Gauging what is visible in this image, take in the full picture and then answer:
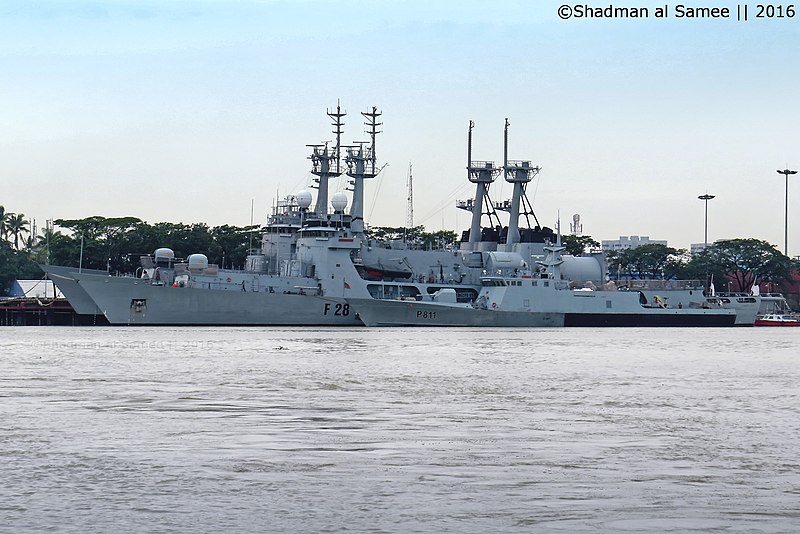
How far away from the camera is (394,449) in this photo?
60.8 feet

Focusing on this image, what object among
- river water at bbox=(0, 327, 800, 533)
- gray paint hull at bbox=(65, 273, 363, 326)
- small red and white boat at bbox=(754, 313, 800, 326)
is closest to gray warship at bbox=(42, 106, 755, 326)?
gray paint hull at bbox=(65, 273, 363, 326)

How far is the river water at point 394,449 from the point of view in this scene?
44.2 feet

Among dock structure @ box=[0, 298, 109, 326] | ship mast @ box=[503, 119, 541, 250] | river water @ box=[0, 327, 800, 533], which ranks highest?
ship mast @ box=[503, 119, 541, 250]

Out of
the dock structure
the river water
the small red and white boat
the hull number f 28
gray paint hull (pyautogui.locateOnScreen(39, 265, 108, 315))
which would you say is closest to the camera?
the river water

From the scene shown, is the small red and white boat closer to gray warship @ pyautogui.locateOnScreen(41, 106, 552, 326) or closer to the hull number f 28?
gray warship @ pyautogui.locateOnScreen(41, 106, 552, 326)

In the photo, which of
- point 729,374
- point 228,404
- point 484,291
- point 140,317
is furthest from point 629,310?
point 228,404

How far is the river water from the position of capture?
1348cm

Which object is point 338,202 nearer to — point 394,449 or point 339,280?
point 339,280

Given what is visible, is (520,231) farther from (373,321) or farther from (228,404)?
(228,404)

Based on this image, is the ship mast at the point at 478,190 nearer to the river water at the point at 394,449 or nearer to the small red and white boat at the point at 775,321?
the small red and white boat at the point at 775,321

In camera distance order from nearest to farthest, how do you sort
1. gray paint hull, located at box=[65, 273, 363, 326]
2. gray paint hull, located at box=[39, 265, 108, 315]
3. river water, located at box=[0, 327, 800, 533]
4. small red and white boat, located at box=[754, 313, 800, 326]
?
river water, located at box=[0, 327, 800, 533]
gray paint hull, located at box=[65, 273, 363, 326]
gray paint hull, located at box=[39, 265, 108, 315]
small red and white boat, located at box=[754, 313, 800, 326]

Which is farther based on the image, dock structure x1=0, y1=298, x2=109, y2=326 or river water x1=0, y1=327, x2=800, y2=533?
dock structure x1=0, y1=298, x2=109, y2=326

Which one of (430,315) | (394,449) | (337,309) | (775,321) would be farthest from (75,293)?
(394,449)

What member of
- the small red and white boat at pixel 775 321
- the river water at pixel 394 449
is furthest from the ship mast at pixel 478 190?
the river water at pixel 394 449
